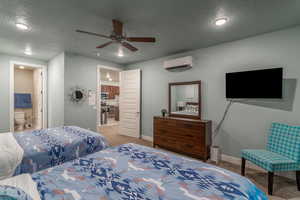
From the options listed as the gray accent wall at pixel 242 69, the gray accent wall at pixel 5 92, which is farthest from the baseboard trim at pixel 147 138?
the gray accent wall at pixel 5 92

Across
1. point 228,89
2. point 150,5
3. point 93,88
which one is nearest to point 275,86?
point 228,89

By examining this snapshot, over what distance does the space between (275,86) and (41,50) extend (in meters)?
5.17

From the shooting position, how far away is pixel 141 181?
1.16 metres

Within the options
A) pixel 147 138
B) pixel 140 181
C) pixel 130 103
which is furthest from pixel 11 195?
pixel 130 103

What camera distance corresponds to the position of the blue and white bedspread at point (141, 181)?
99 cm

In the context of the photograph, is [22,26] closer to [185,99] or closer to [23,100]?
[185,99]

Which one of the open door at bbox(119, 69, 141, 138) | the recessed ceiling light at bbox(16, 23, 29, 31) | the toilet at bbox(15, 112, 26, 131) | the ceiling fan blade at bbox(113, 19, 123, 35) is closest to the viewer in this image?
the ceiling fan blade at bbox(113, 19, 123, 35)

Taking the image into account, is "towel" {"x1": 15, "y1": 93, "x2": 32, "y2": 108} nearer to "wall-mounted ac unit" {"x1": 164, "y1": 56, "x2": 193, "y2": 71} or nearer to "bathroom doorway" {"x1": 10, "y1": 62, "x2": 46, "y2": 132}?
"bathroom doorway" {"x1": 10, "y1": 62, "x2": 46, "y2": 132}

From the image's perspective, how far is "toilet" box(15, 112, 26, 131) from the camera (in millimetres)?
5303

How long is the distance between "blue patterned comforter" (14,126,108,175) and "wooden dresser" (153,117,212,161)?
160 cm

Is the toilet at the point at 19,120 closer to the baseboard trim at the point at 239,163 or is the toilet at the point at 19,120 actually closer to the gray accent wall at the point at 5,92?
the gray accent wall at the point at 5,92

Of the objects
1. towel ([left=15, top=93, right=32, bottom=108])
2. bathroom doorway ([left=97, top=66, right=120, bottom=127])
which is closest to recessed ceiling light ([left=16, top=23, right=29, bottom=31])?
towel ([left=15, top=93, right=32, bottom=108])

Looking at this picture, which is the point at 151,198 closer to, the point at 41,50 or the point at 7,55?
the point at 41,50

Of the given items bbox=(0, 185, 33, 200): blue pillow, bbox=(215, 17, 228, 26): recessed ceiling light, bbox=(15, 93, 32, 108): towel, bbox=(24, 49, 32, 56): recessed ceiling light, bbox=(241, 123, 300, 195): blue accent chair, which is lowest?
bbox=(241, 123, 300, 195): blue accent chair
